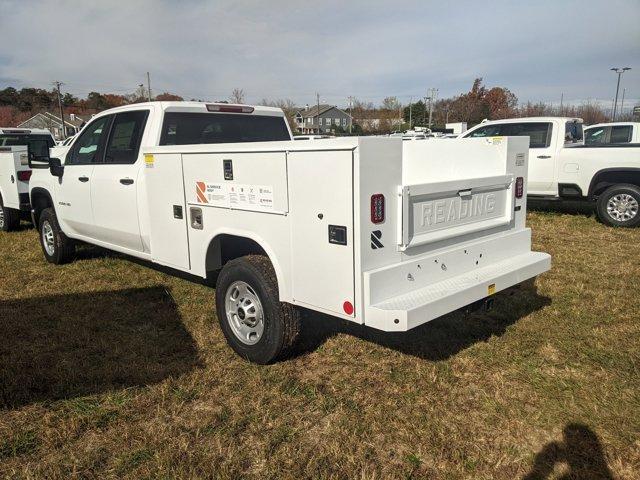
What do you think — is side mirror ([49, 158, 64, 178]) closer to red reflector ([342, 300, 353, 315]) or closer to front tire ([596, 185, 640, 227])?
red reflector ([342, 300, 353, 315])

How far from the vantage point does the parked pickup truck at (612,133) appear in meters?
12.4

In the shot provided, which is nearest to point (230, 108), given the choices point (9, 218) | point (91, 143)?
point (91, 143)

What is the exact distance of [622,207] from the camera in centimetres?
920

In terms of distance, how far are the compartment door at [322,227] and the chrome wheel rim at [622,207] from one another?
781 cm

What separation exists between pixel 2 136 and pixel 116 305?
→ 8990 millimetres

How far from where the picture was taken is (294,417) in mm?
3396

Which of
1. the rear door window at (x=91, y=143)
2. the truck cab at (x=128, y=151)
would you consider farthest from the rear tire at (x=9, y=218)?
the rear door window at (x=91, y=143)

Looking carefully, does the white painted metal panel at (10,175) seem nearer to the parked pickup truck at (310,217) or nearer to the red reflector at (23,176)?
the red reflector at (23,176)

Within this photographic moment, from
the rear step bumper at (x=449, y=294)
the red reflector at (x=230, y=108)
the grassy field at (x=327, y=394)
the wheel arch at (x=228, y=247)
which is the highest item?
the red reflector at (x=230, y=108)

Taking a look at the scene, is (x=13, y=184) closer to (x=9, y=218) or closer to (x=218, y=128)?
(x=9, y=218)

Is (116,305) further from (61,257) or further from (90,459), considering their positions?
(90,459)

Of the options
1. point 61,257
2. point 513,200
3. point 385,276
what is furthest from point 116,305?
point 513,200

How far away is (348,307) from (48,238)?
222 inches

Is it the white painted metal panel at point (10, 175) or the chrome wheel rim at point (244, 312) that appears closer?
the chrome wheel rim at point (244, 312)
